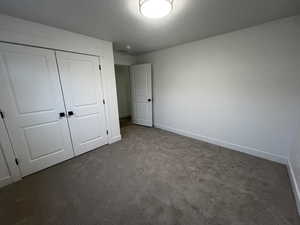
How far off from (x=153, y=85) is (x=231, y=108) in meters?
2.27

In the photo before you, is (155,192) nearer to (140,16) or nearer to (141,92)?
(140,16)

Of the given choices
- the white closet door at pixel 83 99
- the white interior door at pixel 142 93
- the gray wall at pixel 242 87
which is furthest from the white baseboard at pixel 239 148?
the white closet door at pixel 83 99

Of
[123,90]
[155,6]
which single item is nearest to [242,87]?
[155,6]

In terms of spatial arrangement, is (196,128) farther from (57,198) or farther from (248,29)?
(57,198)

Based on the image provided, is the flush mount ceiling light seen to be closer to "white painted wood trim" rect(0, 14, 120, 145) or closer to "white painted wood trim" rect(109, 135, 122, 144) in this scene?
"white painted wood trim" rect(0, 14, 120, 145)

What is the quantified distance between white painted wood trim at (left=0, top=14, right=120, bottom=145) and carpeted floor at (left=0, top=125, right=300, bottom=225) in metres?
1.28

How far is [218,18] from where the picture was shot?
1914mm

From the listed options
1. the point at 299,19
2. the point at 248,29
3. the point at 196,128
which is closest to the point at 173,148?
the point at 196,128

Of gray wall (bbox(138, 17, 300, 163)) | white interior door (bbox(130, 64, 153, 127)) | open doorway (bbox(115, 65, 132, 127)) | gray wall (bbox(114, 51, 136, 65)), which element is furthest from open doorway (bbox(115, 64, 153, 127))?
open doorway (bbox(115, 65, 132, 127))

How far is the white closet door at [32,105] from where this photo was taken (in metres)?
1.79

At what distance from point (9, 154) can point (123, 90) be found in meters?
4.18

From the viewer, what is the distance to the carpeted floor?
4.47ft

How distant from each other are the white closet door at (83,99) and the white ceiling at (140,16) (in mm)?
546

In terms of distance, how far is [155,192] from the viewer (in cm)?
169
